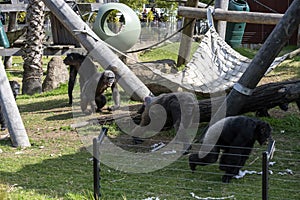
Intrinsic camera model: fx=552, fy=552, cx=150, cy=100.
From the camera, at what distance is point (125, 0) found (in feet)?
82.2

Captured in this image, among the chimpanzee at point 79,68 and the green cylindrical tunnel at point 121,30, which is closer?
the chimpanzee at point 79,68

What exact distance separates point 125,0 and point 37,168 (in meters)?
19.8

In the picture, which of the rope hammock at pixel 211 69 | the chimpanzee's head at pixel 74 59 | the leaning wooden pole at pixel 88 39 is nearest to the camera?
the rope hammock at pixel 211 69

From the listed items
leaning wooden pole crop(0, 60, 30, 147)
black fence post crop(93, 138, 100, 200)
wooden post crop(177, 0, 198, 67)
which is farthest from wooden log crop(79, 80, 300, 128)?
wooden post crop(177, 0, 198, 67)

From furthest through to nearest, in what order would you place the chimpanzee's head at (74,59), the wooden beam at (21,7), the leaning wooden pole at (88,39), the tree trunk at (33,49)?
the wooden beam at (21,7)
the tree trunk at (33,49)
the chimpanzee's head at (74,59)
the leaning wooden pole at (88,39)

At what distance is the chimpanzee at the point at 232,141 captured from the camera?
528cm

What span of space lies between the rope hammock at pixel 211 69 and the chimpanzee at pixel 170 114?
2.49 feet

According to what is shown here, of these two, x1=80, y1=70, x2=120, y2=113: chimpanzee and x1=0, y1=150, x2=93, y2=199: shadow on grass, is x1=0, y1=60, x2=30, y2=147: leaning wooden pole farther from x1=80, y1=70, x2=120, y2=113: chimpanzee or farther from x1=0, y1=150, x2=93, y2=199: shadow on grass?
x1=80, y1=70, x2=120, y2=113: chimpanzee

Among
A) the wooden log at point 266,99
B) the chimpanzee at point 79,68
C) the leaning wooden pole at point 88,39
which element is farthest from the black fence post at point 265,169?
the chimpanzee at point 79,68

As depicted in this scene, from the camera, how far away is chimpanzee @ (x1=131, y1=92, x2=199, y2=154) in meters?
6.46

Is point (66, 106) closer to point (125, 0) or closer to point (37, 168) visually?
point (37, 168)

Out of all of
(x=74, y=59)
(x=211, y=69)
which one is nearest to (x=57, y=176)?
(x=211, y=69)

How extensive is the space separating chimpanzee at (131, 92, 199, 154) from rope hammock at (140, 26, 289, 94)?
0.76m

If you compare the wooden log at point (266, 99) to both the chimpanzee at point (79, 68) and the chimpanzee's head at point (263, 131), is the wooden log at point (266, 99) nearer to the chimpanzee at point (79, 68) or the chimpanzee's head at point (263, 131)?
the chimpanzee's head at point (263, 131)
